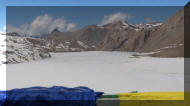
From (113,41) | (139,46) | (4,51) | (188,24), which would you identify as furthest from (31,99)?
(113,41)

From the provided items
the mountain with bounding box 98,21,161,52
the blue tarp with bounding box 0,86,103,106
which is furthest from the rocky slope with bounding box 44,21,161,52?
the blue tarp with bounding box 0,86,103,106

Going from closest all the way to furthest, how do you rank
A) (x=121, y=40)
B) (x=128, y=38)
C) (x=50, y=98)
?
(x=50, y=98)
(x=121, y=40)
(x=128, y=38)

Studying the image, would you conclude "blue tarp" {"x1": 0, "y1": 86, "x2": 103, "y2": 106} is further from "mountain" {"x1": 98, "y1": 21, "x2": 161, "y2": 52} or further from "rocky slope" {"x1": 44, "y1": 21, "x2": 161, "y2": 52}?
"mountain" {"x1": 98, "y1": 21, "x2": 161, "y2": 52}

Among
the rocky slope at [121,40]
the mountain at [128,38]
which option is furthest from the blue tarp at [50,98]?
the mountain at [128,38]

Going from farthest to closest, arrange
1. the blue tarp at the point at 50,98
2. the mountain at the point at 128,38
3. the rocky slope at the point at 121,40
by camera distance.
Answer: the rocky slope at the point at 121,40 → the mountain at the point at 128,38 → the blue tarp at the point at 50,98

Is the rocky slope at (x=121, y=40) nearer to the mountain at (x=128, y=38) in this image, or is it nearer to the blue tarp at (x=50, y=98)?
the mountain at (x=128, y=38)

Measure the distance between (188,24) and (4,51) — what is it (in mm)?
22908

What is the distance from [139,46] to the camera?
2322 inches

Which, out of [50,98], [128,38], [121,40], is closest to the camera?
Answer: [50,98]

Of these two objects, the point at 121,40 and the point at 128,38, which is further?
the point at 128,38

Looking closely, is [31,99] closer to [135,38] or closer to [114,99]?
[114,99]

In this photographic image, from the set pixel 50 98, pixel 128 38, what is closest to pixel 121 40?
pixel 128 38

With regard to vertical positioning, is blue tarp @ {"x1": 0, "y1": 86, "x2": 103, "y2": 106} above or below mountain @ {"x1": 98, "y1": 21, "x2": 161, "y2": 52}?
below

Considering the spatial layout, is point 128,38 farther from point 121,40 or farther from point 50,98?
point 50,98
